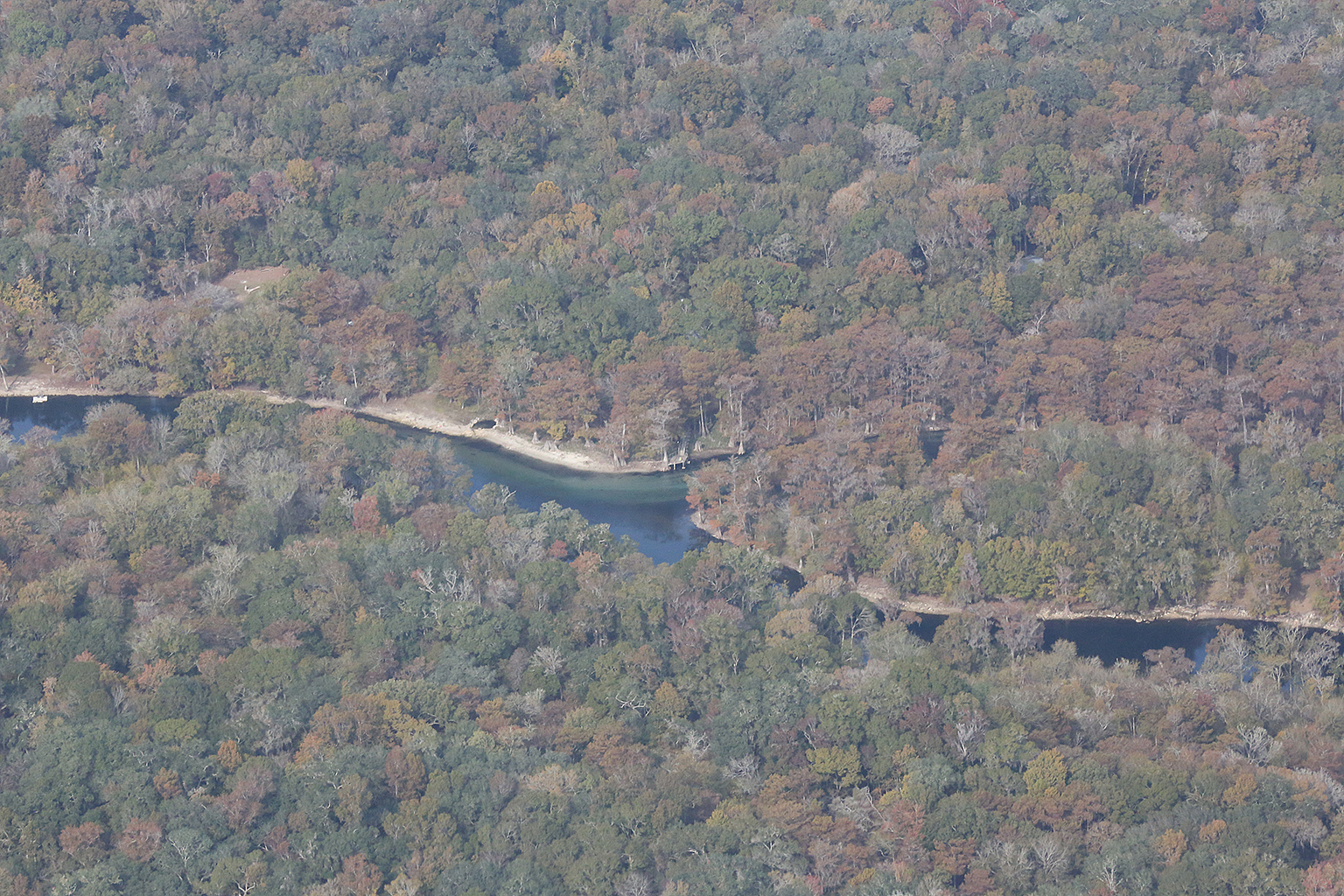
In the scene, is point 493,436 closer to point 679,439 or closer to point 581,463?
point 581,463

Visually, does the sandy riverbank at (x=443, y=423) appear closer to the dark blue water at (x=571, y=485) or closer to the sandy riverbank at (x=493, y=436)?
the sandy riverbank at (x=493, y=436)

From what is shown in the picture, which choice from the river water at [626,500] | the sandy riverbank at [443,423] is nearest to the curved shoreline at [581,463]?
the sandy riverbank at [443,423]

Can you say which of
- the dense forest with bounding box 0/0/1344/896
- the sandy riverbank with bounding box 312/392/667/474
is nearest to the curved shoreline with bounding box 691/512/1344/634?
the dense forest with bounding box 0/0/1344/896

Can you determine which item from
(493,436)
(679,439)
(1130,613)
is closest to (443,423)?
→ (493,436)

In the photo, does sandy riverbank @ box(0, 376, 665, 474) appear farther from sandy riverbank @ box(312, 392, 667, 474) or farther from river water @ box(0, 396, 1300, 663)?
river water @ box(0, 396, 1300, 663)

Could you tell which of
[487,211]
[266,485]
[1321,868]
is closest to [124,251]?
[487,211]

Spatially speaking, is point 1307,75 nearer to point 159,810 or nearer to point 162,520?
point 162,520
